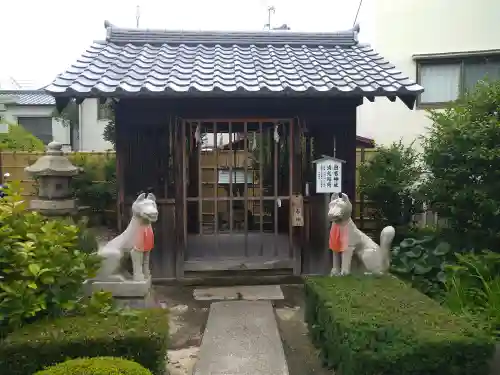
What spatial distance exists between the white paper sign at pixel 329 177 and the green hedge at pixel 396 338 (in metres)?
2.69

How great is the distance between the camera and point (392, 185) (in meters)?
10.0

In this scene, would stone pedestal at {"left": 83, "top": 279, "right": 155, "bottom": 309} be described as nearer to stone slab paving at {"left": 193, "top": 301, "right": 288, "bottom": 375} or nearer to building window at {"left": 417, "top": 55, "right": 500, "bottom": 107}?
stone slab paving at {"left": 193, "top": 301, "right": 288, "bottom": 375}

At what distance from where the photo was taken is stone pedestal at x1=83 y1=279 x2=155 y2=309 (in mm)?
5832

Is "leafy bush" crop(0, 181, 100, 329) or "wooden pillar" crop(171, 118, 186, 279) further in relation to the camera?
"wooden pillar" crop(171, 118, 186, 279)

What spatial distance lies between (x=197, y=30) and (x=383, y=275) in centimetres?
593

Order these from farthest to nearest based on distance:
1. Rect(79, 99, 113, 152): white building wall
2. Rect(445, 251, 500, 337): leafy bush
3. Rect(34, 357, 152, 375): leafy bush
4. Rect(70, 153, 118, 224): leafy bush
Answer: Rect(79, 99, 113, 152): white building wall < Rect(70, 153, 118, 224): leafy bush < Rect(445, 251, 500, 337): leafy bush < Rect(34, 357, 152, 375): leafy bush

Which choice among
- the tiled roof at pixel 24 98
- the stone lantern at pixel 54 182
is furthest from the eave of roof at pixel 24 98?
the stone lantern at pixel 54 182

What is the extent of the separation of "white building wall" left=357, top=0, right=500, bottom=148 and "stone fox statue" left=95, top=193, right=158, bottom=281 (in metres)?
8.74

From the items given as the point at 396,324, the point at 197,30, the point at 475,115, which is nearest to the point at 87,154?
the point at 197,30

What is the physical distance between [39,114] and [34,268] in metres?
22.9

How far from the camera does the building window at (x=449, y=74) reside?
12.0m

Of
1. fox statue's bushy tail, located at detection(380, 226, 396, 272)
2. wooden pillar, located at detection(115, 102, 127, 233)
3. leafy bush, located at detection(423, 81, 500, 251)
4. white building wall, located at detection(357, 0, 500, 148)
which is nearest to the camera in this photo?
fox statue's bushy tail, located at detection(380, 226, 396, 272)

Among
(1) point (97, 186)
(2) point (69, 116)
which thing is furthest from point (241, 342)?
(2) point (69, 116)

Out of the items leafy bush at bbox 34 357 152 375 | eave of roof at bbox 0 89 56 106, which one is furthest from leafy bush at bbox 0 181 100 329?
eave of roof at bbox 0 89 56 106
